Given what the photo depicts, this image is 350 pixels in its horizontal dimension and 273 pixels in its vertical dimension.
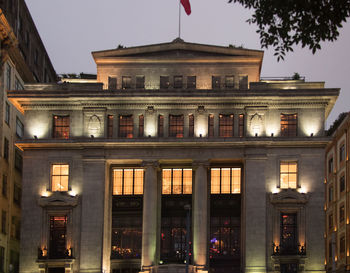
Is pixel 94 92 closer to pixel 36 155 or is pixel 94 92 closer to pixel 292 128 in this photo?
pixel 36 155

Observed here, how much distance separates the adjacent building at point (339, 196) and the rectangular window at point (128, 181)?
24.7 m

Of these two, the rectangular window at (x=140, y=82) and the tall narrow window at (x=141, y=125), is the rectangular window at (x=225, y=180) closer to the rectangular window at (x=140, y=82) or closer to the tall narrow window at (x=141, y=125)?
the tall narrow window at (x=141, y=125)

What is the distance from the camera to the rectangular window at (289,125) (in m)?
69.5

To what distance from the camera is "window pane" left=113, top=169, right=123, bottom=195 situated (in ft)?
234

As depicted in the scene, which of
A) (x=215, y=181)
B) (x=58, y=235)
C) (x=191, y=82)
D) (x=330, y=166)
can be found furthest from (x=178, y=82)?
(x=330, y=166)

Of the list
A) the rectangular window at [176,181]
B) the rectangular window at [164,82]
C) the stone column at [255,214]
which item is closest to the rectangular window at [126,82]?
the rectangular window at [164,82]

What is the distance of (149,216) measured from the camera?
6788 cm

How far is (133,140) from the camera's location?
68.6 meters

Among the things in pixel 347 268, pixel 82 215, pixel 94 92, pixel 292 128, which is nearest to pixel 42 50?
pixel 94 92

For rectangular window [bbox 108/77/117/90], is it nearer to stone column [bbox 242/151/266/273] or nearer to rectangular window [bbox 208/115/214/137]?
rectangular window [bbox 208/115/214/137]

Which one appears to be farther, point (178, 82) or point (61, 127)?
point (178, 82)

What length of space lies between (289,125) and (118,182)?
18508 mm

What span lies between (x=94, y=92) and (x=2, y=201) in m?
15.2

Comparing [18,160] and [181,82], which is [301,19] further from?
[18,160]
